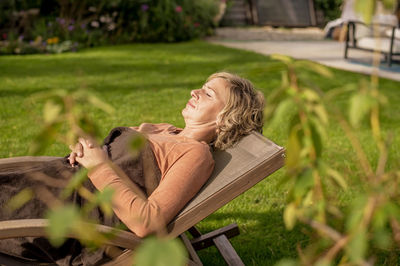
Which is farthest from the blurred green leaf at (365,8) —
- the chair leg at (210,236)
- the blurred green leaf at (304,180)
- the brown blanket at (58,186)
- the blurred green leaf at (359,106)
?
the chair leg at (210,236)

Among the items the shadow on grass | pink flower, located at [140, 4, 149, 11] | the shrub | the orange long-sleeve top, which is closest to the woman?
the orange long-sleeve top

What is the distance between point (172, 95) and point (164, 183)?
17.0 feet

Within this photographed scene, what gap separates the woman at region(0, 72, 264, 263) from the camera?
7.17 ft

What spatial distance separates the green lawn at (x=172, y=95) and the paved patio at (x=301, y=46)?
882 millimetres

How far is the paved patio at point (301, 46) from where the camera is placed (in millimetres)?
10176

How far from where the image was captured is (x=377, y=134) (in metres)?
1.02

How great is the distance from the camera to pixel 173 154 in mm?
2475

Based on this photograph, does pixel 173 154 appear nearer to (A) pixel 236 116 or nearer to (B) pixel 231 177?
(B) pixel 231 177

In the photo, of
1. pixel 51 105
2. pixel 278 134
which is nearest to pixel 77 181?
pixel 51 105

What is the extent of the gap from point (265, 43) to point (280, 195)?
10198 mm

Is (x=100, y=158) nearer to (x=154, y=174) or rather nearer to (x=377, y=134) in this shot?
(x=154, y=174)

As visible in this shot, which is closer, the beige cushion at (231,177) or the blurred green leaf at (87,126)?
the blurred green leaf at (87,126)

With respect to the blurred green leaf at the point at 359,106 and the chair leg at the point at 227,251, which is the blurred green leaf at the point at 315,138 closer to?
the blurred green leaf at the point at 359,106

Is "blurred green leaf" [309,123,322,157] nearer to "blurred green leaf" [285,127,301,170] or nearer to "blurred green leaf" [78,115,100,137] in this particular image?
"blurred green leaf" [285,127,301,170]
